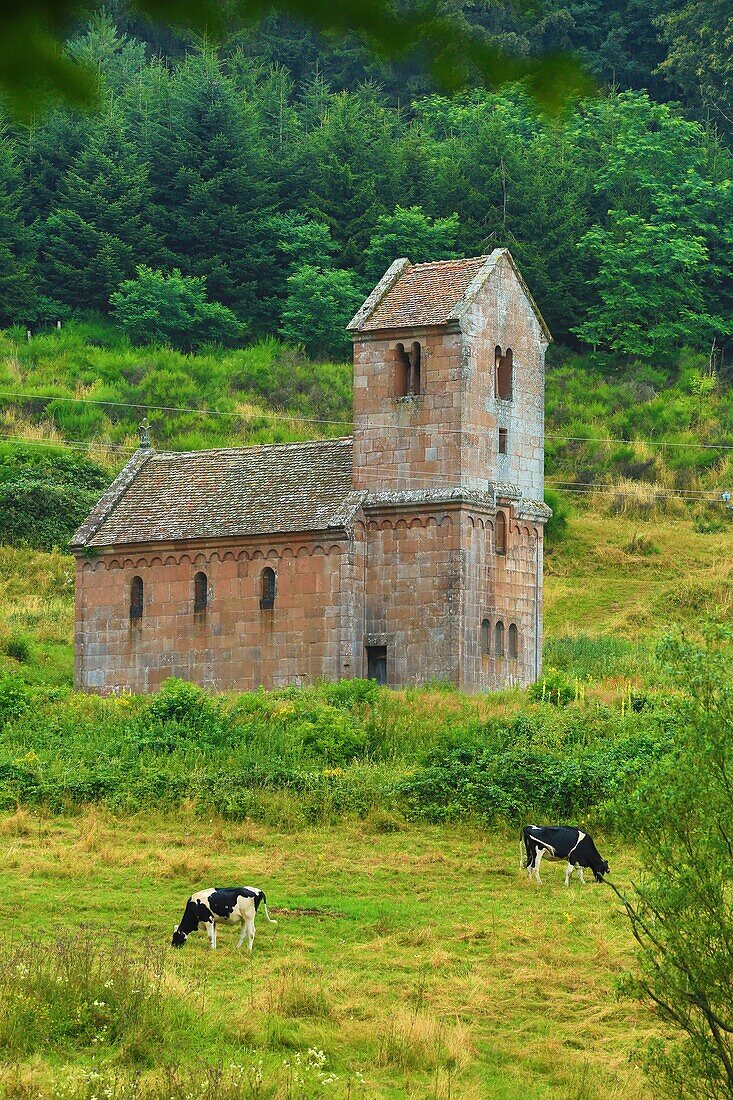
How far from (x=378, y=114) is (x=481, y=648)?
54.7 metres

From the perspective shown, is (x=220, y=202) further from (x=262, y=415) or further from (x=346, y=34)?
(x=346, y=34)

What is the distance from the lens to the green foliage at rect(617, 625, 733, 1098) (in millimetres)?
18938

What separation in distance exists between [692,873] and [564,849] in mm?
10145

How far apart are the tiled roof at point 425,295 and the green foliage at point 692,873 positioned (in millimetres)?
26281

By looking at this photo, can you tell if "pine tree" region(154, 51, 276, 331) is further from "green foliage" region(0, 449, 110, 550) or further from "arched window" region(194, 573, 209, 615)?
"arched window" region(194, 573, 209, 615)

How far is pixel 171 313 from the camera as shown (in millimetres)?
78875

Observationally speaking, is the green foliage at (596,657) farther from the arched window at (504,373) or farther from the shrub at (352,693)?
the arched window at (504,373)

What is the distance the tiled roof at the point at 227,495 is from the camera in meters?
45.7

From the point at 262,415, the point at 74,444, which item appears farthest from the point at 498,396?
the point at 262,415

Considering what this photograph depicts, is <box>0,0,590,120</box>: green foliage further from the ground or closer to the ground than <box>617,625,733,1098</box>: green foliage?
further from the ground

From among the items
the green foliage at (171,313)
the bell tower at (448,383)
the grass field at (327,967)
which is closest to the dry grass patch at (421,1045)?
the grass field at (327,967)

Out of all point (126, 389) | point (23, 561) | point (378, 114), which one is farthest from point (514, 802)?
point (378, 114)

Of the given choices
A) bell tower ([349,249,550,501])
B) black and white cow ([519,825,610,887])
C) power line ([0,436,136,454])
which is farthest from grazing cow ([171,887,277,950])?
power line ([0,436,136,454])

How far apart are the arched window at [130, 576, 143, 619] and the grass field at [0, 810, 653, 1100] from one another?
1502cm
